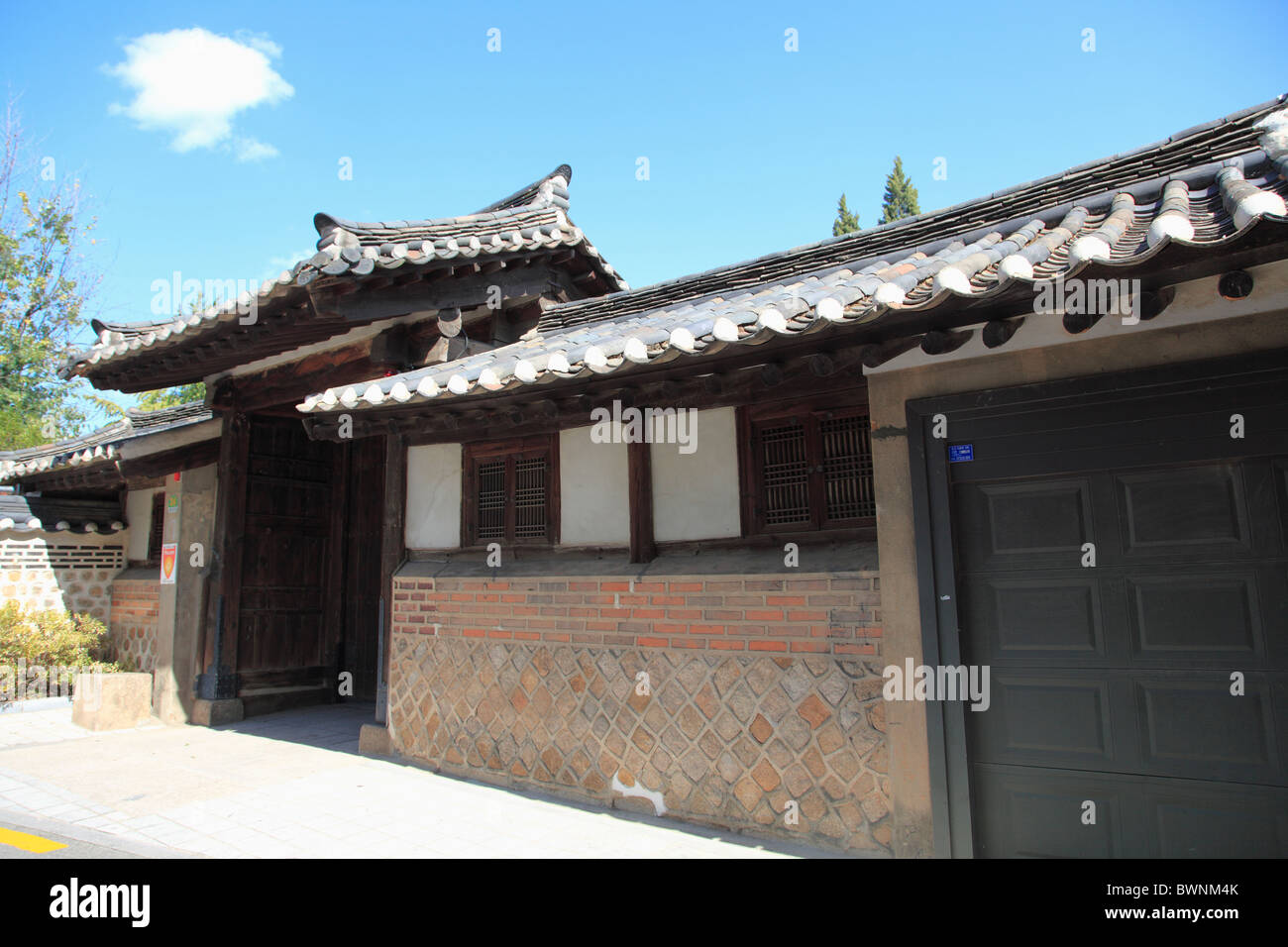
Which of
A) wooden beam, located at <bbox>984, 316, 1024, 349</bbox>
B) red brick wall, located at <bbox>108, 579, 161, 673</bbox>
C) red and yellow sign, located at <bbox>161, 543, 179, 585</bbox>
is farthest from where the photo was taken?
red brick wall, located at <bbox>108, 579, 161, 673</bbox>

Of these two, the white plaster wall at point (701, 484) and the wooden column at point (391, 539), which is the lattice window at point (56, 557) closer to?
the wooden column at point (391, 539)

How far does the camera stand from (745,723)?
14.7 feet

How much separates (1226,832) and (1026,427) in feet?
6.34

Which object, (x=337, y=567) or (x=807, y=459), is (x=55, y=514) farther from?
(x=807, y=459)

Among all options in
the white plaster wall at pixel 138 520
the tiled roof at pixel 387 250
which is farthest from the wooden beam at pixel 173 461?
the white plaster wall at pixel 138 520

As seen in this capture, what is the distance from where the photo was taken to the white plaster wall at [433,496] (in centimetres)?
644

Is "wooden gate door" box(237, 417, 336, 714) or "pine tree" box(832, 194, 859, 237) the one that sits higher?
"pine tree" box(832, 194, 859, 237)

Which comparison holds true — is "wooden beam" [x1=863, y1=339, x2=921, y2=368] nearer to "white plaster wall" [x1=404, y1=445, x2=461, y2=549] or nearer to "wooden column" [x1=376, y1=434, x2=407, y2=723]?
"white plaster wall" [x1=404, y1=445, x2=461, y2=549]

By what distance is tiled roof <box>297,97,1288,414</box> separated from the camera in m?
2.90

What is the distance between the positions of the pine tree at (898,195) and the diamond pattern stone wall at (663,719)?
24.0 metres

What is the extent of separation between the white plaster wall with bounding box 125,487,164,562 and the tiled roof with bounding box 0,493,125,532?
20 centimetres

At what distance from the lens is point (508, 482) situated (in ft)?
20.1

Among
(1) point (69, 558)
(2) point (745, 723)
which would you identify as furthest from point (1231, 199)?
(1) point (69, 558)

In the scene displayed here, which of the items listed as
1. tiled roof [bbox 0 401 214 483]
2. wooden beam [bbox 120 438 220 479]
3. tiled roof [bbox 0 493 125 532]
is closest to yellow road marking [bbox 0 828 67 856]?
wooden beam [bbox 120 438 220 479]
